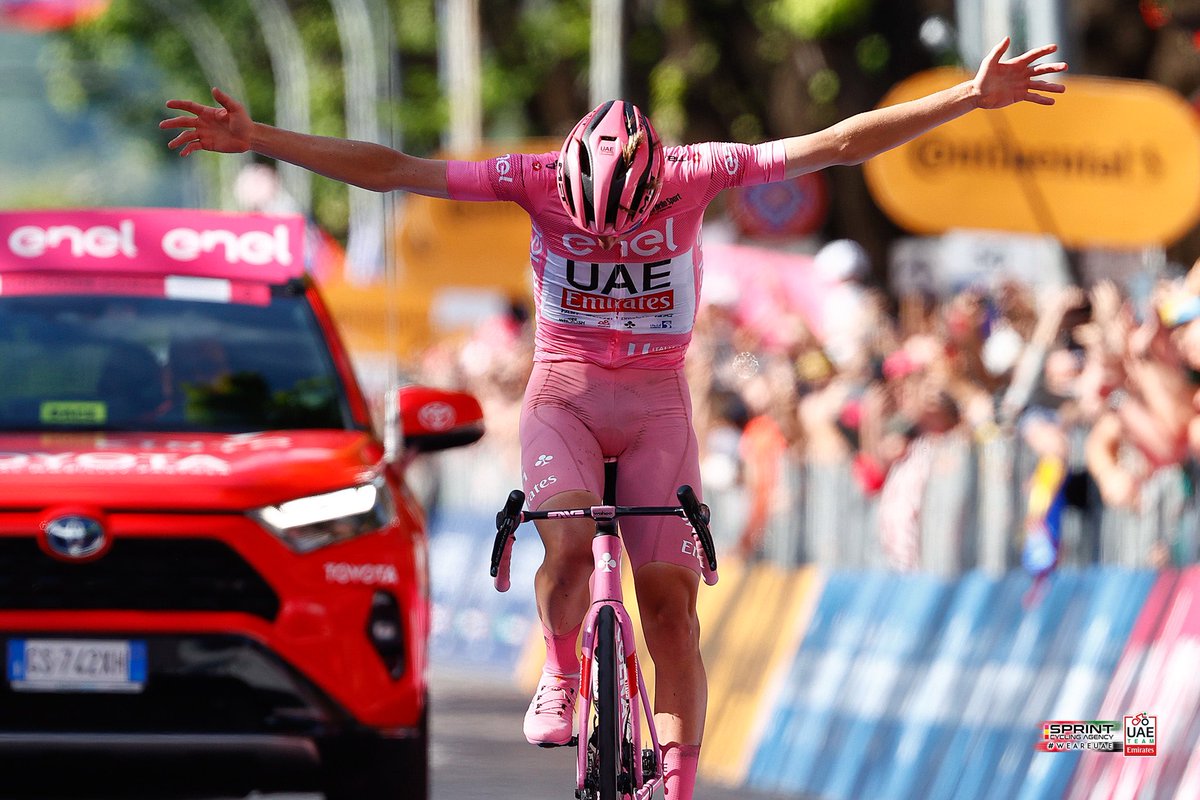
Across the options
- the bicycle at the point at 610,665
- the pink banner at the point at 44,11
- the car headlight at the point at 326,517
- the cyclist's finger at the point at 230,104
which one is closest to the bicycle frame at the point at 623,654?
the bicycle at the point at 610,665

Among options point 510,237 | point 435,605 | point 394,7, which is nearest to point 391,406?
point 435,605

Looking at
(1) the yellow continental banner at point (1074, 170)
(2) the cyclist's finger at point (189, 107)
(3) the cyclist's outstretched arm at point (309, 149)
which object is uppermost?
(1) the yellow continental banner at point (1074, 170)

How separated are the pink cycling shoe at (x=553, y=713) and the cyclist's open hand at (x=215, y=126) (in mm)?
1781

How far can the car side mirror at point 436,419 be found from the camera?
29.6 ft

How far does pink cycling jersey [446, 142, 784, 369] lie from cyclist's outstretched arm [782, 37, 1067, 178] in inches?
4.6

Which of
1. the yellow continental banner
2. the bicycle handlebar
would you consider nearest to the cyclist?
the bicycle handlebar

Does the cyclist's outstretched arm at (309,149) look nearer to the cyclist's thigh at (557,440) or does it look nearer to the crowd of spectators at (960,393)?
the cyclist's thigh at (557,440)

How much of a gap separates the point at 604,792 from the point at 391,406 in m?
2.78

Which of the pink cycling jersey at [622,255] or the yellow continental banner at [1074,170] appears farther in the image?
the yellow continental banner at [1074,170]

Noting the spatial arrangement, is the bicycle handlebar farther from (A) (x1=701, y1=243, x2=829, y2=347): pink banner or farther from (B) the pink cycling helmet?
(A) (x1=701, y1=243, x2=829, y2=347): pink banner

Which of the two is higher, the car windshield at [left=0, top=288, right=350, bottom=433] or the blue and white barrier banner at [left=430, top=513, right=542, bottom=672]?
the car windshield at [left=0, top=288, right=350, bottom=433]

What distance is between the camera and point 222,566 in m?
8.16

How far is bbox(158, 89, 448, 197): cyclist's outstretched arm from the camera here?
7.30 metres

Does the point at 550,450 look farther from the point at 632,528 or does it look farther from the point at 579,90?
the point at 579,90
